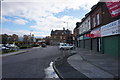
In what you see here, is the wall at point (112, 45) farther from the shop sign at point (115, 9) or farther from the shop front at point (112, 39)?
the shop sign at point (115, 9)

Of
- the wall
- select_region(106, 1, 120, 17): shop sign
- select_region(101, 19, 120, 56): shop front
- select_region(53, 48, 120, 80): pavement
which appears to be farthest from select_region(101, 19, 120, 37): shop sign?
select_region(53, 48, 120, 80): pavement

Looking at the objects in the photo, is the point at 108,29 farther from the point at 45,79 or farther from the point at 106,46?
the point at 45,79

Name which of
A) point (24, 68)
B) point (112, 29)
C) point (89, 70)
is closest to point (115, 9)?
point (112, 29)

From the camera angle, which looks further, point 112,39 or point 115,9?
point 112,39

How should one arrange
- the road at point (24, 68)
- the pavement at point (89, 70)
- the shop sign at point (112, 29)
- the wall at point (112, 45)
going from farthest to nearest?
the wall at point (112, 45) → the shop sign at point (112, 29) → the road at point (24, 68) → the pavement at point (89, 70)

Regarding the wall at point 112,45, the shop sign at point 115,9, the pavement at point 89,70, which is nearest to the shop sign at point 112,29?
the wall at point 112,45

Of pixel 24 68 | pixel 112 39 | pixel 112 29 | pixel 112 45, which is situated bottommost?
pixel 24 68

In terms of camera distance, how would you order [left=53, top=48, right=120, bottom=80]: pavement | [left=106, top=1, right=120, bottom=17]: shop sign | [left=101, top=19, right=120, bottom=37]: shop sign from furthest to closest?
[left=106, top=1, right=120, bottom=17]: shop sign, [left=101, top=19, right=120, bottom=37]: shop sign, [left=53, top=48, right=120, bottom=80]: pavement

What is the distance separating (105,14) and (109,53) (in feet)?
19.1

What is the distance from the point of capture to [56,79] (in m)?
5.21

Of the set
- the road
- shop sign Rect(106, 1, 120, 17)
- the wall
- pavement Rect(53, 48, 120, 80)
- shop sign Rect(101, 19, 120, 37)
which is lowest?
the road

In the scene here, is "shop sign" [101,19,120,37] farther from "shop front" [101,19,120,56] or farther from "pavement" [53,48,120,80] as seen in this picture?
"pavement" [53,48,120,80]

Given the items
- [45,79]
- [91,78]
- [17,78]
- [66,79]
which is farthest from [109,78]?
[17,78]

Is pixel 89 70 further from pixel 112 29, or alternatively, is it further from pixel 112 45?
pixel 112 29
